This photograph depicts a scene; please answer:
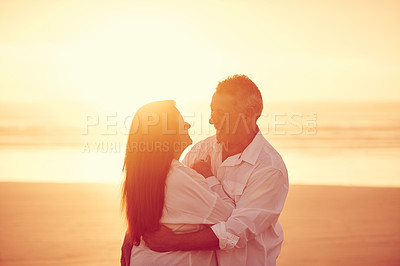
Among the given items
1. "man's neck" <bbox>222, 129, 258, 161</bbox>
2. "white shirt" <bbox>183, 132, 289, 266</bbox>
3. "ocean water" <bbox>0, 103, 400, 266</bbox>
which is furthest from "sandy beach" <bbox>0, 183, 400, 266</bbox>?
"white shirt" <bbox>183, 132, 289, 266</bbox>

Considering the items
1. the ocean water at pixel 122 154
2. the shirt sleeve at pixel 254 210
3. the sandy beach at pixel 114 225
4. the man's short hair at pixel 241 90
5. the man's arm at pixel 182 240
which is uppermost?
the man's short hair at pixel 241 90

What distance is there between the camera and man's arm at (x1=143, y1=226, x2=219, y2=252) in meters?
3.10

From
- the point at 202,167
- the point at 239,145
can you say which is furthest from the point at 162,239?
the point at 239,145

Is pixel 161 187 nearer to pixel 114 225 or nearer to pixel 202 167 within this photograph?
pixel 202 167

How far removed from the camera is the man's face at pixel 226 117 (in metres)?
3.59

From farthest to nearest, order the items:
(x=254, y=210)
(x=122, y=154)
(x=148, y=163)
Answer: (x=122, y=154) → (x=254, y=210) → (x=148, y=163)

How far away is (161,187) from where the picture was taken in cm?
304

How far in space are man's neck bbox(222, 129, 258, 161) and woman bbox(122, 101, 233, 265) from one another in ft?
2.03

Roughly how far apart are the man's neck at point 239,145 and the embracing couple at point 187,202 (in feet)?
0.43

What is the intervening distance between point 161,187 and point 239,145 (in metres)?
0.89

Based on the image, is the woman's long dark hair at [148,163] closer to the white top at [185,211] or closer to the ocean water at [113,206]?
the white top at [185,211]

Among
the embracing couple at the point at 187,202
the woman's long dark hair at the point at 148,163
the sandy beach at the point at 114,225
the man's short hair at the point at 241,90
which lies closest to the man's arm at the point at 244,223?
the embracing couple at the point at 187,202

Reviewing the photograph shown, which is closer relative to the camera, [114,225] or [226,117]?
[226,117]

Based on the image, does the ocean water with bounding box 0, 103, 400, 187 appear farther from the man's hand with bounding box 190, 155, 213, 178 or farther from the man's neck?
the man's hand with bounding box 190, 155, 213, 178
